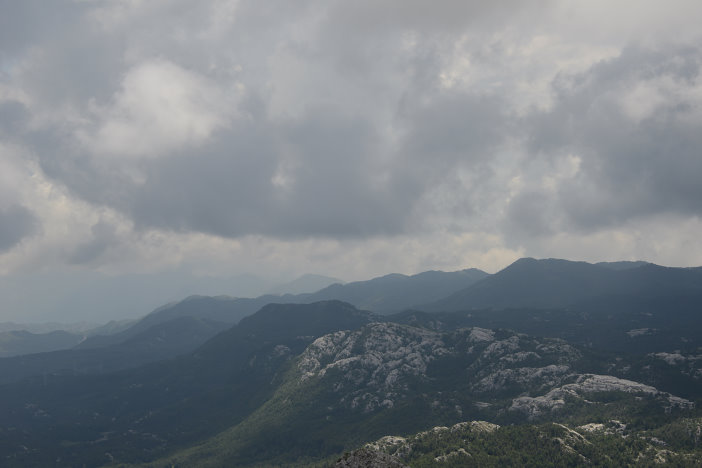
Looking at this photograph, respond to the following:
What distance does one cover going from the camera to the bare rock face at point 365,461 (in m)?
124

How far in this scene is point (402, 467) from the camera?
127 metres

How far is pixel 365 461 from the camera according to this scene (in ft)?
411

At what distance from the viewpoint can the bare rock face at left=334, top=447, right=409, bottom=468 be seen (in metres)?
124

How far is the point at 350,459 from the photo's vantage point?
126 m

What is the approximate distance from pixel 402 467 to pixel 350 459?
47.9 feet
